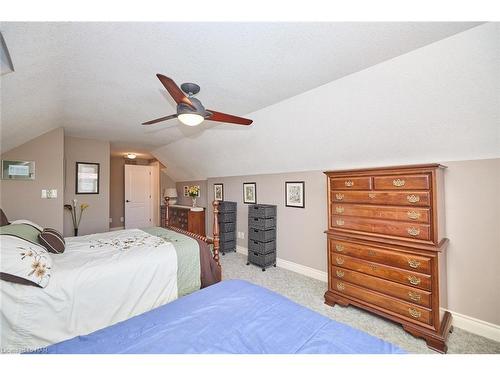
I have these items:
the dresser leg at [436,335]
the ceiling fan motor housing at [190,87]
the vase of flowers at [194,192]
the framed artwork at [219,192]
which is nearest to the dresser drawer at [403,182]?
the dresser leg at [436,335]

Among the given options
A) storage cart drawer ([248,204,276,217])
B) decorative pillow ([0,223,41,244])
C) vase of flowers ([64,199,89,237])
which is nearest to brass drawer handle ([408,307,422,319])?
storage cart drawer ([248,204,276,217])

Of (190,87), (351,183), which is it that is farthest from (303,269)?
(190,87)

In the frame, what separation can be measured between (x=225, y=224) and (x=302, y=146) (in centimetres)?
241

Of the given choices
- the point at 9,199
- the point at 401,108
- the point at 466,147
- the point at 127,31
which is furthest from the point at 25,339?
the point at 466,147

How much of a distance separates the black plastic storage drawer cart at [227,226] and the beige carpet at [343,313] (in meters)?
0.67

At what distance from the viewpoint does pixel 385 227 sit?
2.19 m

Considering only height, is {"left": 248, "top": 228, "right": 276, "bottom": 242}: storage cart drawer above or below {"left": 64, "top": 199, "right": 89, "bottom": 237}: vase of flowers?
below

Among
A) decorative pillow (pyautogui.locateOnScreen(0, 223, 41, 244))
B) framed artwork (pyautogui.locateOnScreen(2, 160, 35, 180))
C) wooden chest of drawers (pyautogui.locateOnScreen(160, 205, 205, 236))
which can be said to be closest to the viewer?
decorative pillow (pyautogui.locateOnScreen(0, 223, 41, 244))

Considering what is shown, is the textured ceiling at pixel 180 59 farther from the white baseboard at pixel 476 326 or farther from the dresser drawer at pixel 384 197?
the white baseboard at pixel 476 326

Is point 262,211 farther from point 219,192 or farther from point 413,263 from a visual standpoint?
point 413,263

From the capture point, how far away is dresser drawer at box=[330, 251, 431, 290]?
6.40 feet

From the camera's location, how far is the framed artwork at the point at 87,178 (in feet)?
14.5

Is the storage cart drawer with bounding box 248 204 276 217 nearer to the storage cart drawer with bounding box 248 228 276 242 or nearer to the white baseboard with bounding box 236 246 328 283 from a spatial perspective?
the storage cart drawer with bounding box 248 228 276 242

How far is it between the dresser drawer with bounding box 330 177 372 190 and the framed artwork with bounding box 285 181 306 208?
3.19ft
